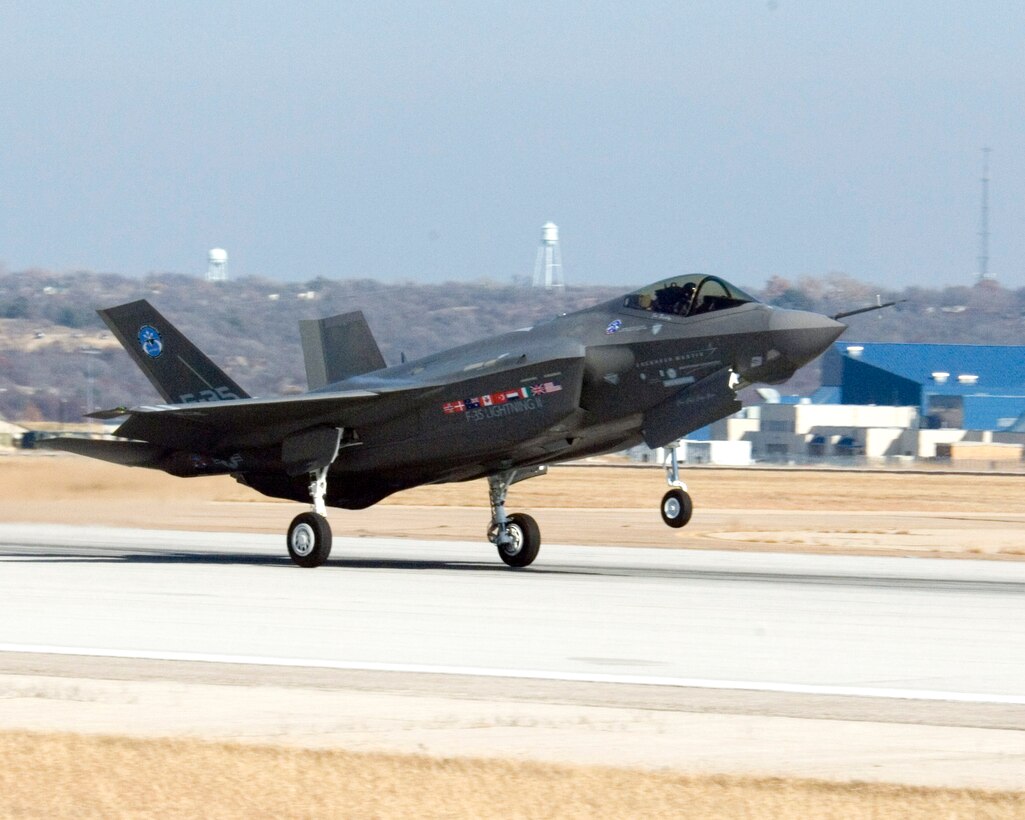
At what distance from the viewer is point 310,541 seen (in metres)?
22.2

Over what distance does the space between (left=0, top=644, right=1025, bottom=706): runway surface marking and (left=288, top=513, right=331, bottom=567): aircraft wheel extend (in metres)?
9.06

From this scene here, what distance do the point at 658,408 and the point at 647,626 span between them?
6394mm

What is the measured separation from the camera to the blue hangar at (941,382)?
100 meters

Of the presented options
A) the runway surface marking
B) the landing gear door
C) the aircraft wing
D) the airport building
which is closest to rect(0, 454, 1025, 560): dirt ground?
the aircraft wing

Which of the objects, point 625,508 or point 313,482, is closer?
point 313,482

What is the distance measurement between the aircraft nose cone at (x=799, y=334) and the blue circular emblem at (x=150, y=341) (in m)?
10.3

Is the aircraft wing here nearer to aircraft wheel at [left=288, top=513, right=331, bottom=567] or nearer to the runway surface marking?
aircraft wheel at [left=288, top=513, right=331, bottom=567]

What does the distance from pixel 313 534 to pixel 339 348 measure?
406cm

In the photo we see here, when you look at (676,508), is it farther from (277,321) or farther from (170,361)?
(277,321)

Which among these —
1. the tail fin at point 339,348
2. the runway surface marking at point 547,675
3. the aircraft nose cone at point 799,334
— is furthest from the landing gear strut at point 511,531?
the runway surface marking at point 547,675

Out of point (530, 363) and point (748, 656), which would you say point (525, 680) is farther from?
point (530, 363)

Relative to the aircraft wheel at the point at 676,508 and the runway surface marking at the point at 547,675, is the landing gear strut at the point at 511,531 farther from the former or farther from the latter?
the runway surface marking at the point at 547,675

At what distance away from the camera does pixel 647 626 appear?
15094 mm

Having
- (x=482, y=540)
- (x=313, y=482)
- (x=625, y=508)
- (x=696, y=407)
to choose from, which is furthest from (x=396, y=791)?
(x=625, y=508)
